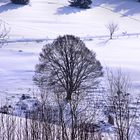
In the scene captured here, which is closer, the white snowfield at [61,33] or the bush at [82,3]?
the white snowfield at [61,33]

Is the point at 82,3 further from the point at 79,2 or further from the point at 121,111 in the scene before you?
the point at 121,111

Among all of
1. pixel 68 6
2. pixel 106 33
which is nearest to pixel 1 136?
pixel 106 33

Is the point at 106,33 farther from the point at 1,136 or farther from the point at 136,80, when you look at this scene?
the point at 1,136

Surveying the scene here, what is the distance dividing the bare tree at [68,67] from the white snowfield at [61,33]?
8.51 ft

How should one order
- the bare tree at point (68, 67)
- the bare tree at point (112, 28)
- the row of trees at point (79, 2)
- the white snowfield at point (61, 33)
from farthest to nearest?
the row of trees at point (79, 2) → the bare tree at point (112, 28) → the white snowfield at point (61, 33) → the bare tree at point (68, 67)

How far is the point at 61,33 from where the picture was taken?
75125 mm

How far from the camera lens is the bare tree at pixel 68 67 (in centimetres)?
4428

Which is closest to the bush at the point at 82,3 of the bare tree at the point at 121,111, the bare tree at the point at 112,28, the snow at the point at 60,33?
the snow at the point at 60,33

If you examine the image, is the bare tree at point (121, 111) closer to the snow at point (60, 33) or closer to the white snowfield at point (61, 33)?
the snow at point (60, 33)

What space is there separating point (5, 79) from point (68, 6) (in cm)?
4032

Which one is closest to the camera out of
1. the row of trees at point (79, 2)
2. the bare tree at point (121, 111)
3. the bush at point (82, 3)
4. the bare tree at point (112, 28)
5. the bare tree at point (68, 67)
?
the bare tree at point (121, 111)

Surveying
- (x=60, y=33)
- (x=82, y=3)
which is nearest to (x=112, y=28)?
(x=60, y=33)

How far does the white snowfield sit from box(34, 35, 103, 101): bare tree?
2593 mm

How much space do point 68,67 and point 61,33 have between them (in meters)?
30.5
